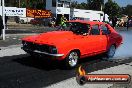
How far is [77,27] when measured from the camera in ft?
36.7

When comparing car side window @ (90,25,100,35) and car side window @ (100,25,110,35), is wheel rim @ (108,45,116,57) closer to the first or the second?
car side window @ (100,25,110,35)

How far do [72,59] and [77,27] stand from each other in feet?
5.12

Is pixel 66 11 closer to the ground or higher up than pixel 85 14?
higher up

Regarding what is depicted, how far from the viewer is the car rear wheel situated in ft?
32.7

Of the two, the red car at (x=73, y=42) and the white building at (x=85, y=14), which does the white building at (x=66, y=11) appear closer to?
the white building at (x=85, y=14)

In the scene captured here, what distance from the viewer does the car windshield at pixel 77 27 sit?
36.1ft

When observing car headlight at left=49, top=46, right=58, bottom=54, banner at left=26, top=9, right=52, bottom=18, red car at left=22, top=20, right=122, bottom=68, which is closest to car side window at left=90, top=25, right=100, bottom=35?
red car at left=22, top=20, right=122, bottom=68

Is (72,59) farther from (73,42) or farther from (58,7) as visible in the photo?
(58,7)

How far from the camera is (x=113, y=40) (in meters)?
12.4

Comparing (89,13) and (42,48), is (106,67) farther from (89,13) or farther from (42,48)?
(89,13)

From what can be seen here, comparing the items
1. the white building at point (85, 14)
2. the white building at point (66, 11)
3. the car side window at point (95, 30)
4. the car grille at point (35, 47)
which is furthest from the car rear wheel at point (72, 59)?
the white building at point (85, 14)

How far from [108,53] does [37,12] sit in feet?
112

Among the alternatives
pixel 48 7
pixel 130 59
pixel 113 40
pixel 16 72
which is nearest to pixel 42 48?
pixel 16 72

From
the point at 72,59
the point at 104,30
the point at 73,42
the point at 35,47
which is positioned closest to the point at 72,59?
the point at 72,59
